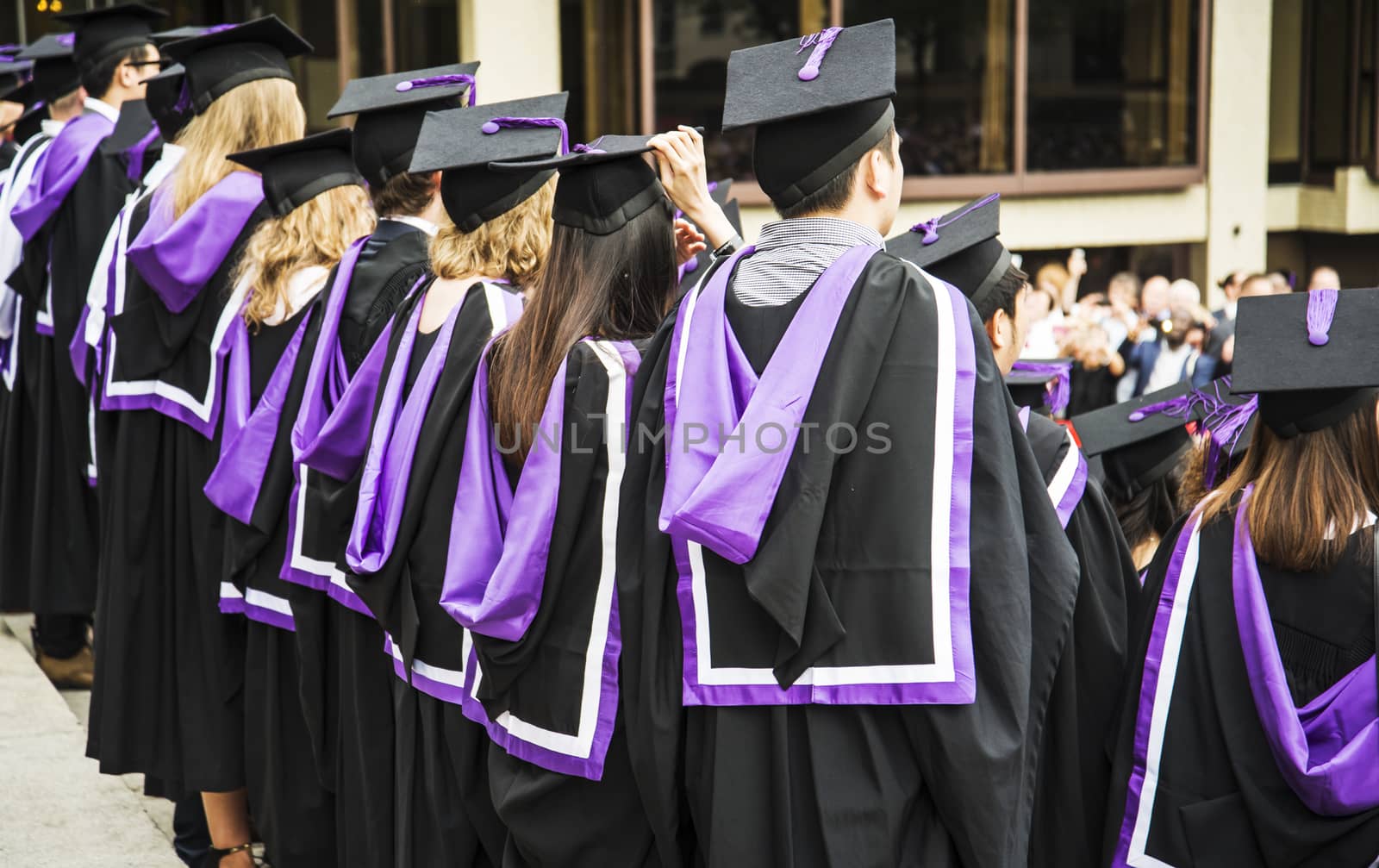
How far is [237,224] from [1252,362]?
101 inches

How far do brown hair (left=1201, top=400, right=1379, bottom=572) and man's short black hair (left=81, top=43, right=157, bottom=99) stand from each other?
4205mm

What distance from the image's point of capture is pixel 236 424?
149 inches

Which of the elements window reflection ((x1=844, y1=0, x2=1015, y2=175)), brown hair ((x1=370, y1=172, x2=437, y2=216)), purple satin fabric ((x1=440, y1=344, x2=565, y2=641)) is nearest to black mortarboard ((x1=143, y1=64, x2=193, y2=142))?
brown hair ((x1=370, y1=172, x2=437, y2=216))

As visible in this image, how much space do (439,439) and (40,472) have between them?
3.06m

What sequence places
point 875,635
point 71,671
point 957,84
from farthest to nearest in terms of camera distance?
point 957,84 < point 71,671 < point 875,635

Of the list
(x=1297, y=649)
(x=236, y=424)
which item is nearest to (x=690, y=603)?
(x=1297, y=649)

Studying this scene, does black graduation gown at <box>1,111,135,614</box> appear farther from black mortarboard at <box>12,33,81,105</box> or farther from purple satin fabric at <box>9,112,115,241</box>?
black mortarboard at <box>12,33,81,105</box>

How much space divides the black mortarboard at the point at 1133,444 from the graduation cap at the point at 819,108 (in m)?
1.53

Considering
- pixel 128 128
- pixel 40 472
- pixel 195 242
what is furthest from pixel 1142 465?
Result: pixel 40 472

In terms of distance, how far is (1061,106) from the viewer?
1576 cm

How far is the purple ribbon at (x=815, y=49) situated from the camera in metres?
2.52

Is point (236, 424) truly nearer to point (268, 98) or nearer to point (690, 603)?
point (268, 98)

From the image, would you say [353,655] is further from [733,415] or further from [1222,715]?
[1222,715]

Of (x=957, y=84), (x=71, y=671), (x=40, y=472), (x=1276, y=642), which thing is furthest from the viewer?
(x=957, y=84)
